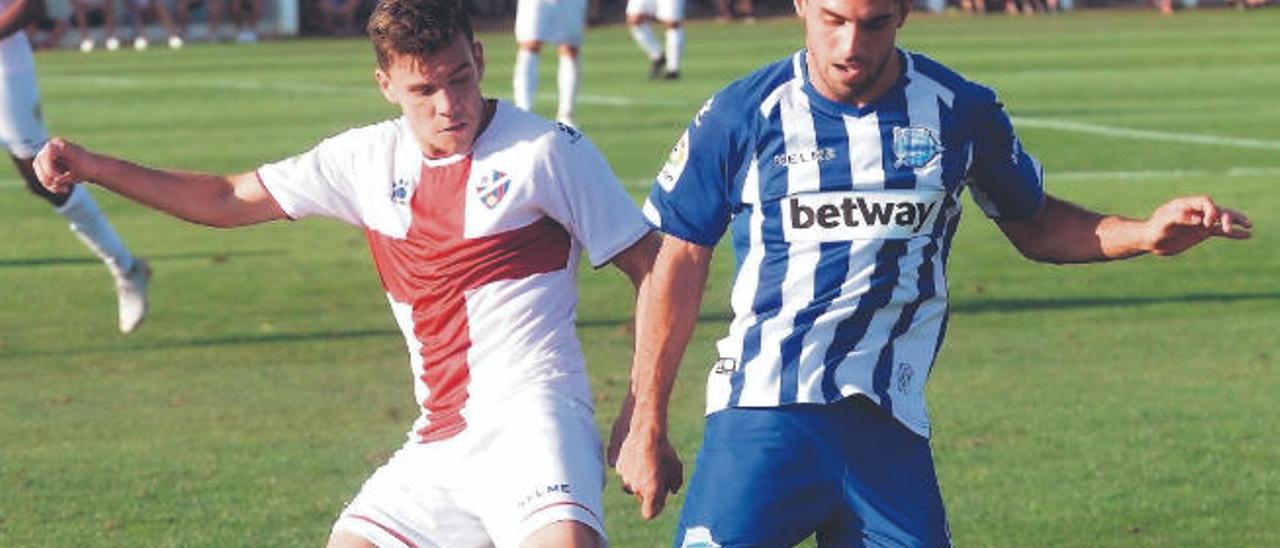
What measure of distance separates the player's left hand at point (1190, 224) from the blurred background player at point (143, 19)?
4299 centimetres

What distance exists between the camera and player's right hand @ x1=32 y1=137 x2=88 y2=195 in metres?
6.41

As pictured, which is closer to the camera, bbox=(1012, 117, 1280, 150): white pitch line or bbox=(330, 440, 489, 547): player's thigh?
bbox=(330, 440, 489, 547): player's thigh

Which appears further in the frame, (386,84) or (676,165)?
(386,84)

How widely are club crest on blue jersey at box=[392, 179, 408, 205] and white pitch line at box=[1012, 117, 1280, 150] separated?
53.6 feet

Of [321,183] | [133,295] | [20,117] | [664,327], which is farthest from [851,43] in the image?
[20,117]

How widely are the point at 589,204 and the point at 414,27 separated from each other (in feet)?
1.90

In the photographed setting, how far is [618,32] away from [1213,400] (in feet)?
132

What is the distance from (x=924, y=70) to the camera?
19.9ft

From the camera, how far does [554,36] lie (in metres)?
25.5

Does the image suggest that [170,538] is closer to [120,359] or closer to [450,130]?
[450,130]

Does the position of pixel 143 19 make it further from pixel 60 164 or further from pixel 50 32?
pixel 60 164


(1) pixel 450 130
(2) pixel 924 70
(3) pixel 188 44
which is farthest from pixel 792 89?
(3) pixel 188 44

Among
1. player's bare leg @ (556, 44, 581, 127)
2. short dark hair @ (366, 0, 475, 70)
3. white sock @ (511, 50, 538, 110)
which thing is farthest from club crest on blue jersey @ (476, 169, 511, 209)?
player's bare leg @ (556, 44, 581, 127)

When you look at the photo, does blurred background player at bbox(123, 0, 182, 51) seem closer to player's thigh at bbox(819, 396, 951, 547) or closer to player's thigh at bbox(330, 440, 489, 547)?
player's thigh at bbox(330, 440, 489, 547)
